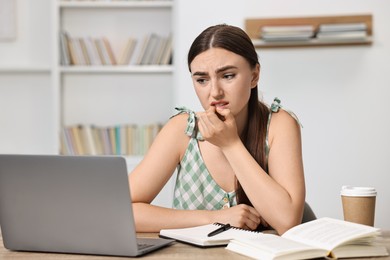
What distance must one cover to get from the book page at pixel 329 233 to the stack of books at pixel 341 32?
2.37m

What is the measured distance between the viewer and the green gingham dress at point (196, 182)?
220 centimetres

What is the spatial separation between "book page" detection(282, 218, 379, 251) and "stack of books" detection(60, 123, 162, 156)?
2.93 m

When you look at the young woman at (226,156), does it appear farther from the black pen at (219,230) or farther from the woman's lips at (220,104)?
the black pen at (219,230)

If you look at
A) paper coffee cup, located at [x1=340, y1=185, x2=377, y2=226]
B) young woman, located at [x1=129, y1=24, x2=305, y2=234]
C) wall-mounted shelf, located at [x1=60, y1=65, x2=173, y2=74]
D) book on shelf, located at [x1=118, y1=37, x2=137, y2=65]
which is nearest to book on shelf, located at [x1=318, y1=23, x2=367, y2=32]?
wall-mounted shelf, located at [x1=60, y1=65, x2=173, y2=74]

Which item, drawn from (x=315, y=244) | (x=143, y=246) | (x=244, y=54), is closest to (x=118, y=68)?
(x=244, y=54)

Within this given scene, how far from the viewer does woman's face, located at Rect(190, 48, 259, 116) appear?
2.01 meters

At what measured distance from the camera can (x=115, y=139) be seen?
447 centimetres

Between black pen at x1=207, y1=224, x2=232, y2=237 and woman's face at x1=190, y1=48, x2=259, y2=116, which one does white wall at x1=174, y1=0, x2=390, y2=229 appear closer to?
woman's face at x1=190, y1=48, x2=259, y2=116

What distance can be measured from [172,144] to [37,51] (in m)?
2.62

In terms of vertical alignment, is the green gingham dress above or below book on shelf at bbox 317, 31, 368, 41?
below

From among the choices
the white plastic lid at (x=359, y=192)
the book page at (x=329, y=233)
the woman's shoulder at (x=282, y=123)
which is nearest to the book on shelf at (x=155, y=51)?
the woman's shoulder at (x=282, y=123)

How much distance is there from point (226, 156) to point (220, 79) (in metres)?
0.25

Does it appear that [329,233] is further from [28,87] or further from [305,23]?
[28,87]

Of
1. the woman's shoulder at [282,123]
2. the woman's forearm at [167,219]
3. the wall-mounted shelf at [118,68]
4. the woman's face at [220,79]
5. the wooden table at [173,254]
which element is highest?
the woman's face at [220,79]
